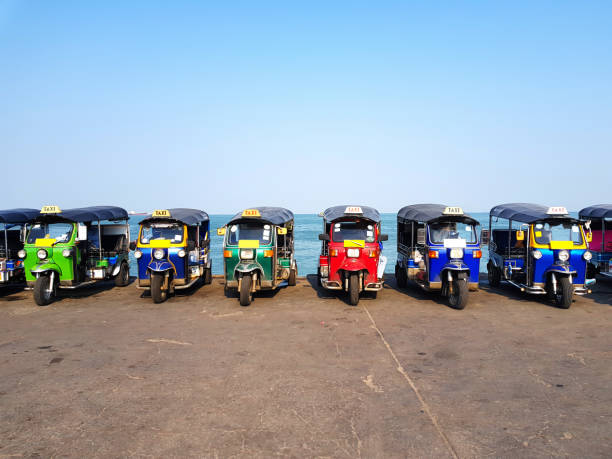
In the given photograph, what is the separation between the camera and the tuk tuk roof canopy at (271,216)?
13.2 metres

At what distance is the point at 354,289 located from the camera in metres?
12.4

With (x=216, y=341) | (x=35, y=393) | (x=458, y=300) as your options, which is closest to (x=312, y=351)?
(x=216, y=341)

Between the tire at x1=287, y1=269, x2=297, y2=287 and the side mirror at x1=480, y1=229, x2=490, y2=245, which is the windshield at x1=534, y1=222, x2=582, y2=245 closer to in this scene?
the side mirror at x1=480, y1=229, x2=490, y2=245

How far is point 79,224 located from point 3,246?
381 cm

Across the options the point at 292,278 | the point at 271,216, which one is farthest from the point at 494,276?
the point at 271,216

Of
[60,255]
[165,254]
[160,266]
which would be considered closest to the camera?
[160,266]

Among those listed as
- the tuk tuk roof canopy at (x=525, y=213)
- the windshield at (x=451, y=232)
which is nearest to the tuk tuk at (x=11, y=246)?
the windshield at (x=451, y=232)

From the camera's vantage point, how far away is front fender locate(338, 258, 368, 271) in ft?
41.4

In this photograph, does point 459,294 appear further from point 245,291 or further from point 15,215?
point 15,215

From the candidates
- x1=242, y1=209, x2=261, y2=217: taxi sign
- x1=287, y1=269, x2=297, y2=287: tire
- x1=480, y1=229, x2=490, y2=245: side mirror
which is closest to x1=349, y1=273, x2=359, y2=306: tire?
A: x1=287, y1=269, x2=297, y2=287: tire

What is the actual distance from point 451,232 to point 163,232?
902 cm

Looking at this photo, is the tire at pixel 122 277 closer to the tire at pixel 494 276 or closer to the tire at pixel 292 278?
the tire at pixel 292 278

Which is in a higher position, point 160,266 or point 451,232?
point 451,232

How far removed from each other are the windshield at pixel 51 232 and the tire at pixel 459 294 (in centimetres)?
1187
